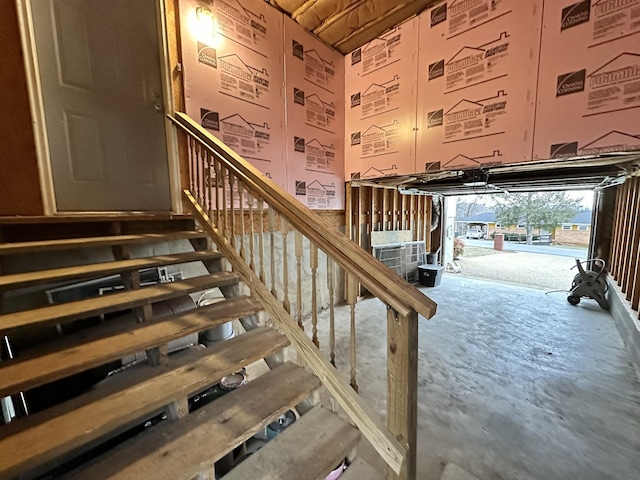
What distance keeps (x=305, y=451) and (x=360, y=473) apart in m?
0.30

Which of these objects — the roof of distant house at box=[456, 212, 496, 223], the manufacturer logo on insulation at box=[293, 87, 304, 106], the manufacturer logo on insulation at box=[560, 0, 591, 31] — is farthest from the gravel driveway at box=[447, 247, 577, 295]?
the roof of distant house at box=[456, 212, 496, 223]

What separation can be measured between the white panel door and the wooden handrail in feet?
3.90

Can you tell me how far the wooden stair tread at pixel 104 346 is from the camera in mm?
970

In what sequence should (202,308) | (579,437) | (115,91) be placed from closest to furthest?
(202,308), (579,437), (115,91)

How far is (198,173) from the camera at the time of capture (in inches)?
93.0

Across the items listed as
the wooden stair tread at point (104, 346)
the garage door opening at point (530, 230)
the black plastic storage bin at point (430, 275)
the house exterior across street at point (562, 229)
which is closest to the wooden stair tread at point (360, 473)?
the wooden stair tread at point (104, 346)

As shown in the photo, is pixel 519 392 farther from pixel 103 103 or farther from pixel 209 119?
pixel 103 103

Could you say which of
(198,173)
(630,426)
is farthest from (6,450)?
(630,426)

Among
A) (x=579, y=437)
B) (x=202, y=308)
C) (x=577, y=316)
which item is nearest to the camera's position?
(x=202, y=308)

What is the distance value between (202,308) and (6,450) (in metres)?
0.87

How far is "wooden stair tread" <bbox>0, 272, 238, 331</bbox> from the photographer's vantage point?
111 centimetres

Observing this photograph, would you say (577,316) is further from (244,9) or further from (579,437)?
(244,9)

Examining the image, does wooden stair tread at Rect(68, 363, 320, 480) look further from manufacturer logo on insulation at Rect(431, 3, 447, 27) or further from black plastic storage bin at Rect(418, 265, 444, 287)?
black plastic storage bin at Rect(418, 265, 444, 287)

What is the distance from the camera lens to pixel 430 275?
5.58 metres
